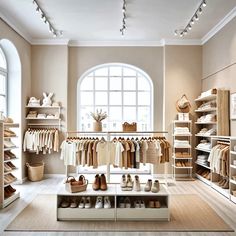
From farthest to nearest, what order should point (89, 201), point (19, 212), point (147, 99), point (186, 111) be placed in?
1. point (147, 99)
2. point (186, 111)
3. point (19, 212)
4. point (89, 201)

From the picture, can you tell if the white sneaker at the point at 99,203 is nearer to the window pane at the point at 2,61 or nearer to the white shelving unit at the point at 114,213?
the white shelving unit at the point at 114,213

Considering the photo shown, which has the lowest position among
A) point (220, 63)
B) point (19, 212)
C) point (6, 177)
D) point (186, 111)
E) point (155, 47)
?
point (19, 212)

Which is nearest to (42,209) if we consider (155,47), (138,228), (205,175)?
(138,228)

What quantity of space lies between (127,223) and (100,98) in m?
4.50

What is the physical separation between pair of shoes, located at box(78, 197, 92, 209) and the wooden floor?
50cm

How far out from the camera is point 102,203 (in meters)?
4.12

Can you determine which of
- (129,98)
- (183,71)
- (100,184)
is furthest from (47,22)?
(100,184)

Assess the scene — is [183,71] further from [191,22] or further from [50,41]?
[50,41]

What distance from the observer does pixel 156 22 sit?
6.15 metres

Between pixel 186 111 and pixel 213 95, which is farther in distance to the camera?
pixel 186 111

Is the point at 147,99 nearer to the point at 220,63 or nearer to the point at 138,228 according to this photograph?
the point at 220,63

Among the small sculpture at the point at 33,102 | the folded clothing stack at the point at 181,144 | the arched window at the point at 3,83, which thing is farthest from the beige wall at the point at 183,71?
the arched window at the point at 3,83

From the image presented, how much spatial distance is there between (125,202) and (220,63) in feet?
12.7

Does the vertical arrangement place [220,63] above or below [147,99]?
above
